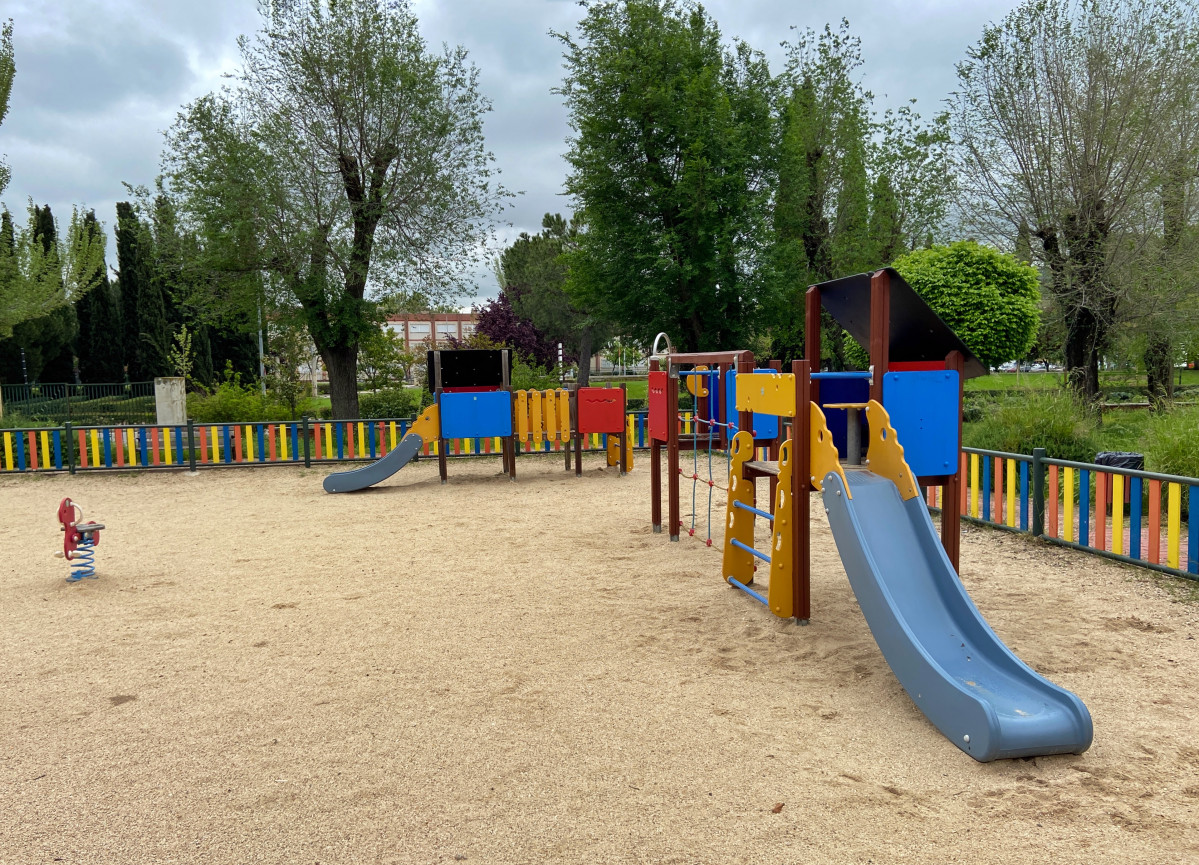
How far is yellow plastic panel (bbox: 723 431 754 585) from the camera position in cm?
645

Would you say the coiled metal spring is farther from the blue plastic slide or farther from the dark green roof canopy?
the dark green roof canopy

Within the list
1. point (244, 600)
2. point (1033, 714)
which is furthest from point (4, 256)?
point (1033, 714)

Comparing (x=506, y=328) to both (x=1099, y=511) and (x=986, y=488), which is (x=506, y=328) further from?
(x=1099, y=511)

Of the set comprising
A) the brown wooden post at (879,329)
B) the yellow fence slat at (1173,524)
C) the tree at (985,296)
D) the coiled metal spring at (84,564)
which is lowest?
the coiled metal spring at (84,564)

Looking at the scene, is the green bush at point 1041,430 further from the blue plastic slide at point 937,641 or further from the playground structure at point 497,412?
the blue plastic slide at point 937,641

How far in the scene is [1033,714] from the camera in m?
3.61

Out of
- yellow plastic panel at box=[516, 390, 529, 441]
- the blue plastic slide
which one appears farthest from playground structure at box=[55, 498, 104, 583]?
yellow plastic panel at box=[516, 390, 529, 441]

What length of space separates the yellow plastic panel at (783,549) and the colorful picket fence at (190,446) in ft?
29.5

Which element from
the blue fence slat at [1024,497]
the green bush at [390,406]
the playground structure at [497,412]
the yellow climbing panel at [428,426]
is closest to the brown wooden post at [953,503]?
the blue fence slat at [1024,497]

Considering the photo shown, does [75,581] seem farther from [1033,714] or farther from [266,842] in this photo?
[1033,714]

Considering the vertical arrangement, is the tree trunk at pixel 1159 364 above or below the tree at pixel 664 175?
below

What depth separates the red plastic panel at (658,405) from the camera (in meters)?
8.81

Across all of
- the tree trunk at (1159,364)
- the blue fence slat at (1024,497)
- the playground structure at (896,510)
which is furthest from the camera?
the tree trunk at (1159,364)

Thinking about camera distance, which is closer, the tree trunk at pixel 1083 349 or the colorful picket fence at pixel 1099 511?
the colorful picket fence at pixel 1099 511
